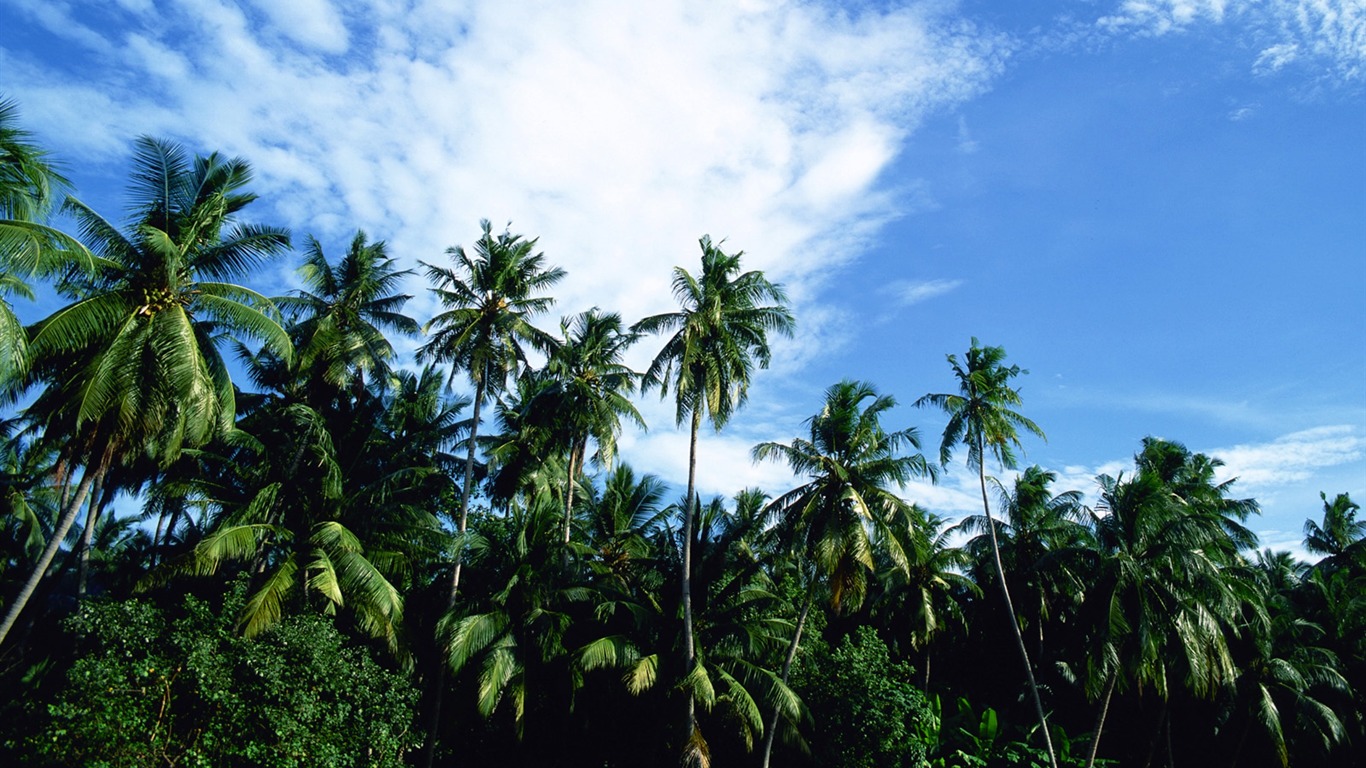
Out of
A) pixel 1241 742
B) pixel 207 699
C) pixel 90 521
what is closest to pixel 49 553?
pixel 207 699

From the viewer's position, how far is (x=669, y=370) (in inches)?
996

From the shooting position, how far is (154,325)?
1588 cm

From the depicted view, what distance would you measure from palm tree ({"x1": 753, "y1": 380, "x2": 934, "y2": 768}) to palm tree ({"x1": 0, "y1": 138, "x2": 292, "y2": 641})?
14.0 m

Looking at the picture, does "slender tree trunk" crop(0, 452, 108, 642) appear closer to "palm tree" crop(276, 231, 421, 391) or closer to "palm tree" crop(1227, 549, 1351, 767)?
"palm tree" crop(276, 231, 421, 391)

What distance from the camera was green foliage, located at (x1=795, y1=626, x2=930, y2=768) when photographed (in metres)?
23.3

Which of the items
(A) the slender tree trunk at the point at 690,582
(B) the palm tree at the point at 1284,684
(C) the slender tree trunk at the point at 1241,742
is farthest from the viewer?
(C) the slender tree trunk at the point at 1241,742

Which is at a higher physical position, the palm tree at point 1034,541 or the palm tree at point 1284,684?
the palm tree at point 1034,541

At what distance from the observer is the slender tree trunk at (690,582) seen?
2156 centimetres

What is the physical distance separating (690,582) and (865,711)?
5.80 meters

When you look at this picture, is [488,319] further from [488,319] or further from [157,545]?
[157,545]

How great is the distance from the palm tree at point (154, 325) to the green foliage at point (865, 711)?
1648cm

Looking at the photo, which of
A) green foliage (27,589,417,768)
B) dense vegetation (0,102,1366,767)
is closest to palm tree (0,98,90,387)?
dense vegetation (0,102,1366,767)

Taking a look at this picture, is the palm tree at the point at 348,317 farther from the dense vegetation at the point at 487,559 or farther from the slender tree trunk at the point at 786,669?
the slender tree trunk at the point at 786,669

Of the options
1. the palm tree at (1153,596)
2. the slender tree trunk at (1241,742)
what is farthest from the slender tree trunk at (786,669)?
the slender tree trunk at (1241,742)
